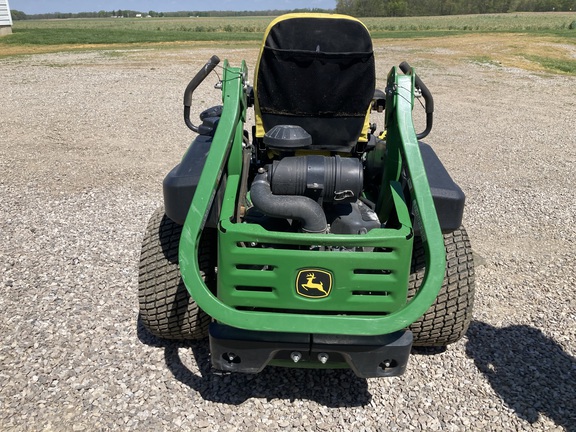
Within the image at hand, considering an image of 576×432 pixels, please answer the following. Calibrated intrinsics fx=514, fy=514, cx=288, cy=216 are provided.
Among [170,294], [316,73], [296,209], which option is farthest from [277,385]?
[316,73]

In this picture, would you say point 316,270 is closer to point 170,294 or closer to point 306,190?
point 306,190

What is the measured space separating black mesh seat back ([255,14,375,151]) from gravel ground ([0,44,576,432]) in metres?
1.47

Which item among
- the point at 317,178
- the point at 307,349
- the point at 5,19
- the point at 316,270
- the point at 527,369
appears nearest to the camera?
the point at 316,270

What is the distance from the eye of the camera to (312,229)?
242 centimetres

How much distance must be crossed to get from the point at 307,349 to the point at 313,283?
321mm

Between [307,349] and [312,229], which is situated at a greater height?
[312,229]

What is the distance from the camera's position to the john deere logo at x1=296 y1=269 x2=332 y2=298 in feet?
6.96

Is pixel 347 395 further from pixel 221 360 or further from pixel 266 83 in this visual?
pixel 266 83

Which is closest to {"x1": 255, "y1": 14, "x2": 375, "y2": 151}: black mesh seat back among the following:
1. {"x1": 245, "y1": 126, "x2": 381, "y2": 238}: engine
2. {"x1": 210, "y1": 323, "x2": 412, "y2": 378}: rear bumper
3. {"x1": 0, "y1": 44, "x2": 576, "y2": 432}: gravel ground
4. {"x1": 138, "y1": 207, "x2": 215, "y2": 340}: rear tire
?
{"x1": 245, "y1": 126, "x2": 381, "y2": 238}: engine

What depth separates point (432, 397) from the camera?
271cm

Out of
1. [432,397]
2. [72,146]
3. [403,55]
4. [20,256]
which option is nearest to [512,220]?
[432,397]

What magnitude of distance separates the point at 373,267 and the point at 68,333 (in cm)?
201

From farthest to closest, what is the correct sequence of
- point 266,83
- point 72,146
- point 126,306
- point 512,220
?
point 72,146
point 512,220
point 126,306
point 266,83

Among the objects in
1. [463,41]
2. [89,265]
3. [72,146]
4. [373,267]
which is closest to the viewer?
[373,267]
